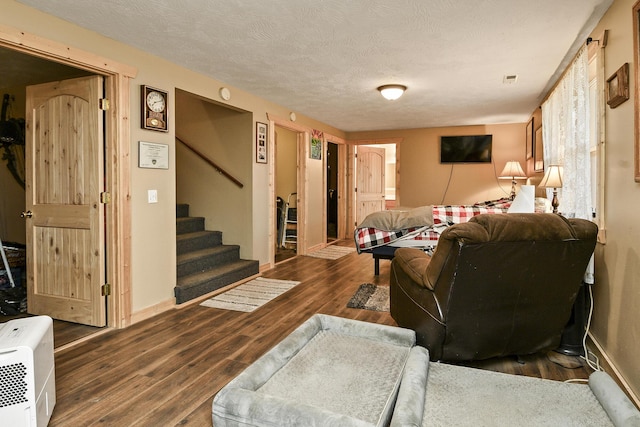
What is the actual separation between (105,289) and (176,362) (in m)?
1.05

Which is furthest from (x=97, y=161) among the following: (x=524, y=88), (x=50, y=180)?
(x=524, y=88)

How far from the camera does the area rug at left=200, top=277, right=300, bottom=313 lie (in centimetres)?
367

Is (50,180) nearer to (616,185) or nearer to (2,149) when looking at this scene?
(2,149)

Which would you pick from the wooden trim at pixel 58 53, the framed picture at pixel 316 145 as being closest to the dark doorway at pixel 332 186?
the framed picture at pixel 316 145

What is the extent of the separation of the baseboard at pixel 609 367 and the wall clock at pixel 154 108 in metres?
3.74

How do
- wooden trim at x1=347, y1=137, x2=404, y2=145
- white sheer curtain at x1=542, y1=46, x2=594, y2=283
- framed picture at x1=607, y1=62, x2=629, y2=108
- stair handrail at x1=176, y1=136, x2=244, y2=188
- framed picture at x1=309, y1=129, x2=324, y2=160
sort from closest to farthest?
framed picture at x1=607, y1=62, x2=629, y2=108 → white sheer curtain at x1=542, y1=46, x2=594, y2=283 → stair handrail at x1=176, y1=136, x2=244, y2=188 → framed picture at x1=309, y1=129, x2=324, y2=160 → wooden trim at x1=347, y1=137, x2=404, y2=145

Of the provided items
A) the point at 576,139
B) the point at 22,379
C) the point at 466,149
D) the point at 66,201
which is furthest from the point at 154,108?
the point at 466,149

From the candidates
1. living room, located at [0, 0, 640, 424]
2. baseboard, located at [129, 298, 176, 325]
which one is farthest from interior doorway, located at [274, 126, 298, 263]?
baseboard, located at [129, 298, 176, 325]

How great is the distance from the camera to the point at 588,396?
5.81 ft

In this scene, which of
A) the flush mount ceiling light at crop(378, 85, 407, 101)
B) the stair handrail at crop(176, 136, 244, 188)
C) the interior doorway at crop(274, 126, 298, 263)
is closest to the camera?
the flush mount ceiling light at crop(378, 85, 407, 101)

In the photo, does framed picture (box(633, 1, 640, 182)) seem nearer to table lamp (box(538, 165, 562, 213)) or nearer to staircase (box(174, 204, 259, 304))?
table lamp (box(538, 165, 562, 213))

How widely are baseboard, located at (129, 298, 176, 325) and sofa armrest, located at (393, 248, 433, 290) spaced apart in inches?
86.2

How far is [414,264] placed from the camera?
2443 mm

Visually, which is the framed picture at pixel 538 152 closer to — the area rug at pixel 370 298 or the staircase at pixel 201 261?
the area rug at pixel 370 298
